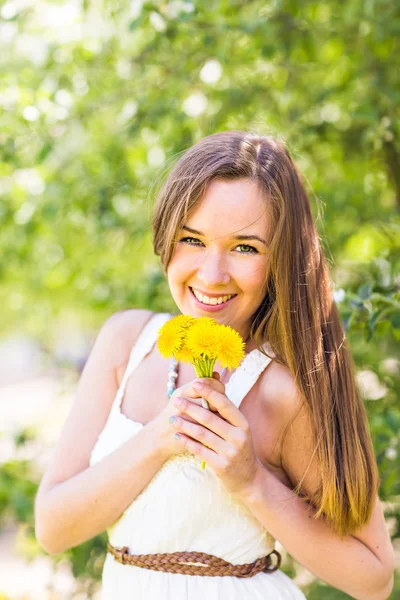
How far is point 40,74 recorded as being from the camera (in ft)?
8.94

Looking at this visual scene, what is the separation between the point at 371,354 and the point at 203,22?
4.55ft

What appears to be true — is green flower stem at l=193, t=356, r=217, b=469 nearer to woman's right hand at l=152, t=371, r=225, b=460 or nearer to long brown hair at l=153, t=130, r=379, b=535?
woman's right hand at l=152, t=371, r=225, b=460

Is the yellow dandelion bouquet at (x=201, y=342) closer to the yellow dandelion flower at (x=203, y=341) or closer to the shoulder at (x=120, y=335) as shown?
the yellow dandelion flower at (x=203, y=341)

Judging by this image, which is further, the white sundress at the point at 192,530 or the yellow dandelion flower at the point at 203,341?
the white sundress at the point at 192,530

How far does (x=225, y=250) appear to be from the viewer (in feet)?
5.07

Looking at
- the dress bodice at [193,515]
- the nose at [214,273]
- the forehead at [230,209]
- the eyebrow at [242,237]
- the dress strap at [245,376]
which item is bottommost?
the dress bodice at [193,515]

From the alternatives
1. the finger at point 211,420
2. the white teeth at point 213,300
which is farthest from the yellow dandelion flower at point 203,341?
the white teeth at point 213,300

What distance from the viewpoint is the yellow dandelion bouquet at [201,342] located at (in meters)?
1.29

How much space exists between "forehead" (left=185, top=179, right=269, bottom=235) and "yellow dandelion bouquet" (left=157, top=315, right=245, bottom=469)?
0.28m

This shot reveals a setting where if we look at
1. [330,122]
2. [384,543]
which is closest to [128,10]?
[330,122]

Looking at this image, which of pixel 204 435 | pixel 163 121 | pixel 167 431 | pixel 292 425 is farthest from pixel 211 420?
pixel 163 121

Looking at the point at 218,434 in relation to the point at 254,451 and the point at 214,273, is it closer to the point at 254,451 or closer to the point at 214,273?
the point at 254,451

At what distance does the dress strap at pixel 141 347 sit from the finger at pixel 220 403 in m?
0.42

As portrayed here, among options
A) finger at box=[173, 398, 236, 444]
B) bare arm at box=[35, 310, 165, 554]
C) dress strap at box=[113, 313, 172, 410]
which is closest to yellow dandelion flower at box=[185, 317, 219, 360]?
finger at box=[173, 398, 236, 444]
